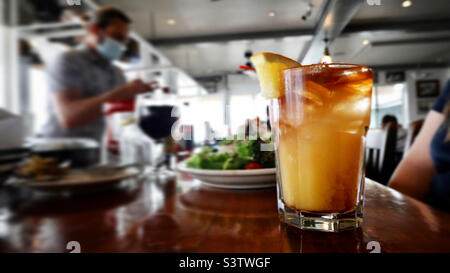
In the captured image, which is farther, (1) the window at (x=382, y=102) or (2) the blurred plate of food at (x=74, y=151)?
(2) the blurred plate of food at (x=74, y=151)

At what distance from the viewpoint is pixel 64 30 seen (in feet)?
1.20

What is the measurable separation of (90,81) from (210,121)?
21 centimetres

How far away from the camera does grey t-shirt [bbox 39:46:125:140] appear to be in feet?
1.21

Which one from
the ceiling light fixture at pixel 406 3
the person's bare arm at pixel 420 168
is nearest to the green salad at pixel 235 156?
the ceiling light fixture at pixel 406 3

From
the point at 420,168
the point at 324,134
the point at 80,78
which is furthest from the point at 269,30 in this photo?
the point at 420,168

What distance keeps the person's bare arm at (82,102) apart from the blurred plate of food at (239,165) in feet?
0.50

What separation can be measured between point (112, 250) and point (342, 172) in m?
0.20

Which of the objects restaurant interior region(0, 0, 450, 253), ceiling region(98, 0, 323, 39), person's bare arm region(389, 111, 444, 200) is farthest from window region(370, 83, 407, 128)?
person's bare arm region(389, 111, 444, 200)

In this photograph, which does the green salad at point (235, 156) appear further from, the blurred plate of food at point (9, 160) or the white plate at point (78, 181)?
the blurred plate of food at point (9, 160)

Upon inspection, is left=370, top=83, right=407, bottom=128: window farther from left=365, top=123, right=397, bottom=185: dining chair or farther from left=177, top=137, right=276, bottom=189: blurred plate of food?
left=365, top=123, right=397, bottom=185: dining chair

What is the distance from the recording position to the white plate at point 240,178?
352 mm

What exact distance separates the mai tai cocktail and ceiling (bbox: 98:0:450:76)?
0.06m

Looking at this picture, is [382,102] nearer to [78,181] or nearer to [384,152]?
[78,181]
